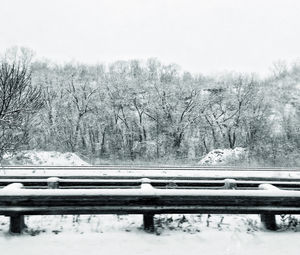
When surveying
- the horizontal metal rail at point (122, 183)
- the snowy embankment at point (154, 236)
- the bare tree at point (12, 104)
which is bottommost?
the snowy embankment at point (154, 236)

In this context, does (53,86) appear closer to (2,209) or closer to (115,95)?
(115,95)

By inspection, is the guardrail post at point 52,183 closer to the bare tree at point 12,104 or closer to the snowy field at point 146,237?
the snowy field at point 146,237

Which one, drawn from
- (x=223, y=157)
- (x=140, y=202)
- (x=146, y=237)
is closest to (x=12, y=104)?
(x=140, y=202)

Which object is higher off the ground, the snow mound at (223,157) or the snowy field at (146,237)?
the snowy field at (146,237)

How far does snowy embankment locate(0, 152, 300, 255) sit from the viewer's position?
15.8 feet

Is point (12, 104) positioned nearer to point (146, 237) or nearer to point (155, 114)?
point (146, 237)

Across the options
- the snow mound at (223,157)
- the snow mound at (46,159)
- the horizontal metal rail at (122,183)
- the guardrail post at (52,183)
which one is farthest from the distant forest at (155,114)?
the guardrail post at (52,183)

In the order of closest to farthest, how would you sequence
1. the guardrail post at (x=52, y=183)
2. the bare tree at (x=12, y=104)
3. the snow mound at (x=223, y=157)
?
the guardrail post at (x=52, y=183) → the bare tree at (x=12, y=104) → the snow mound at (x=223, y=157)

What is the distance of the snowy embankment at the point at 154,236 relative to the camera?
4805mm

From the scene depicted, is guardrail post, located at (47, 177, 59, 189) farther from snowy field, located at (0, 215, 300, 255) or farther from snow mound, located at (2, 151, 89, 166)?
snow mound, located at (2, 151, 89, 166)

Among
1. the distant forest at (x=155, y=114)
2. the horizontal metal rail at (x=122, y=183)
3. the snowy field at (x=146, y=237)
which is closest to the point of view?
the snowy field at (x=146, y=237)

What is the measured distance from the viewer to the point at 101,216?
6.13 metres

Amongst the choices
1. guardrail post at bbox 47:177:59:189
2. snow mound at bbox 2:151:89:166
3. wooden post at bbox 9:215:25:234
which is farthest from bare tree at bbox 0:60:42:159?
snow mound at bbox 2:151:89:166

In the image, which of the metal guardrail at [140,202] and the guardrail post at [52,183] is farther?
the guardrail post at [52,183]
